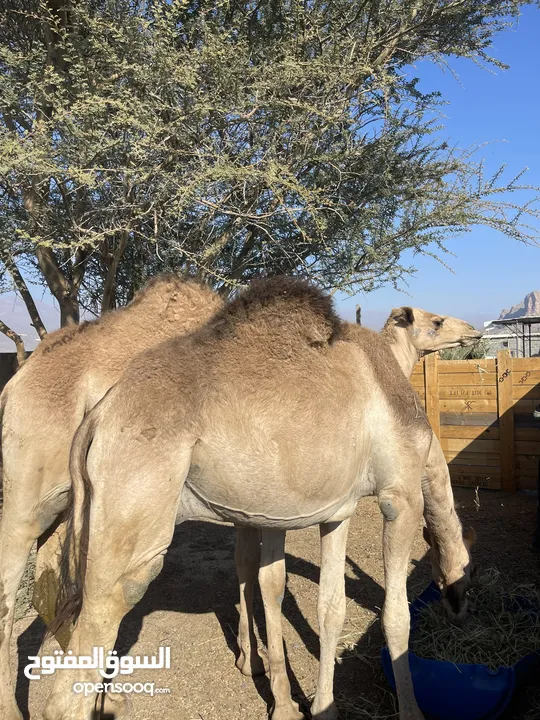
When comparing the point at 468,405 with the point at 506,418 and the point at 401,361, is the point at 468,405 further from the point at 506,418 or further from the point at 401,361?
the point at 401,361

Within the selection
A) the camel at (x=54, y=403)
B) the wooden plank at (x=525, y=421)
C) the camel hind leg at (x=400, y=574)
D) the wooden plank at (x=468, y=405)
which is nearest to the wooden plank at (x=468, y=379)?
the wooden plank at (x=468, y=405)

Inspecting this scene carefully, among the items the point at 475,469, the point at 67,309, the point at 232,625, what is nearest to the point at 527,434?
the point at 475,469

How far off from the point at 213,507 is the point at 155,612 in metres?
2.91

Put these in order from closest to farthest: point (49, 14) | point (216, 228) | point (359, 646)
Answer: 1. point (359, 646)
2. point (49, 14)
3. point (216, 228)

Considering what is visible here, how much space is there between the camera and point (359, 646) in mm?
4461

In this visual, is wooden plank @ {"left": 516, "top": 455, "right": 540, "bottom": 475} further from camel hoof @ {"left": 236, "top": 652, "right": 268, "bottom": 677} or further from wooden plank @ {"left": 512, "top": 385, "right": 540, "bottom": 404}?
camel hoof @ {"left": 236, "top": 652, "right": 268, "bottom": 677}

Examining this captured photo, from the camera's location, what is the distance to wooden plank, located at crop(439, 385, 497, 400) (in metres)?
9.58

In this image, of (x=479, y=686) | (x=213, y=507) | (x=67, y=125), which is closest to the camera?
(x=213, y=507)

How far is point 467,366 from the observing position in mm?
9805

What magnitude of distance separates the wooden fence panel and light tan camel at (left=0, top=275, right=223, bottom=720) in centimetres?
693

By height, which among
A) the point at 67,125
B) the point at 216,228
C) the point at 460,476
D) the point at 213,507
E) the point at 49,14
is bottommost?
the point at 460,476

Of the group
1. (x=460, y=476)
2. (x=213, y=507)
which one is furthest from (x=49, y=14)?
(x=460, y=476)

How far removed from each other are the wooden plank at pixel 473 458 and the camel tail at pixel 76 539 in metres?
8.05

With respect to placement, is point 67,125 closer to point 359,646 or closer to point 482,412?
point 359,646
